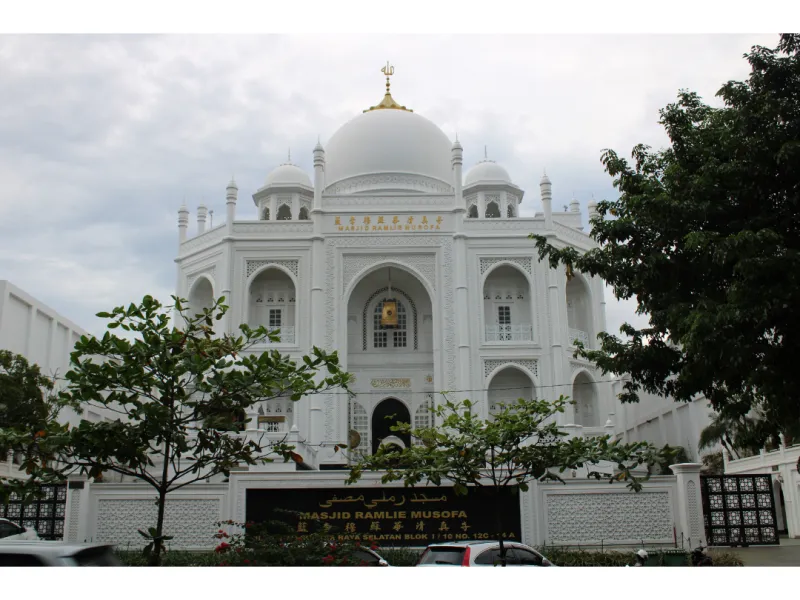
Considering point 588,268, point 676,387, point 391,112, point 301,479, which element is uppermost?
point 391,112

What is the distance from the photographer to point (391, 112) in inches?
1206

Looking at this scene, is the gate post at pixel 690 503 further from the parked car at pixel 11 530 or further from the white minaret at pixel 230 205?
the white minaret at pixel 230 205

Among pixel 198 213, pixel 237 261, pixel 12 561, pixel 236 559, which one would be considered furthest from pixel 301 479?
pixel 198 213

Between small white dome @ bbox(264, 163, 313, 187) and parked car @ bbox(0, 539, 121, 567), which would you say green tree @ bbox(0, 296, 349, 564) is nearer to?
parked car @ bbox(0, 539, 121, 567)

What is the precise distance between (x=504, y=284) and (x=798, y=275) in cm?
1924

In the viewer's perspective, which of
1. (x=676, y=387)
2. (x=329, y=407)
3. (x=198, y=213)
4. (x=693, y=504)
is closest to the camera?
(x=676, y=387)

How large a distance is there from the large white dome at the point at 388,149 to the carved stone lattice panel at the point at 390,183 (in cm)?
16

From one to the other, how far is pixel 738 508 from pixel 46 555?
41.2 ft

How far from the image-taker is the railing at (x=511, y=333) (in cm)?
2544

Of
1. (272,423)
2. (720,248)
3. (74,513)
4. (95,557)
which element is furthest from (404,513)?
(272,423)

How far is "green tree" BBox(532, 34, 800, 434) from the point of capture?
7812 millimetres

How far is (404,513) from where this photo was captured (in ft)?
44.9

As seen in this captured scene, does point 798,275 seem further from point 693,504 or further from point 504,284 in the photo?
point 504,284

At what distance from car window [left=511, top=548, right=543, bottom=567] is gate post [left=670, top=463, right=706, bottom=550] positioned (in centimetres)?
510
